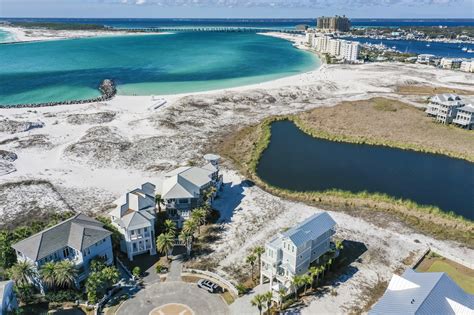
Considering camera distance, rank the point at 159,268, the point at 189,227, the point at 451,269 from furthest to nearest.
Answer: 1. the point at 189,227
2. the point at 451,269
3. the point at 159,268

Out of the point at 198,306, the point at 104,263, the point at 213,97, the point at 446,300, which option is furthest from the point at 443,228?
the point at 213,97

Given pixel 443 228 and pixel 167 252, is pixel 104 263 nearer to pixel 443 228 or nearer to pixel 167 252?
pixel 167 252

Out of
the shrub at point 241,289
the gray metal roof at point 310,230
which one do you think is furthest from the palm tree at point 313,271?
the shrub at point 241,289

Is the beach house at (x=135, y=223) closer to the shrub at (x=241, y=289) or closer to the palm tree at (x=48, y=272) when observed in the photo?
the palm tree at (x=48, y=272)

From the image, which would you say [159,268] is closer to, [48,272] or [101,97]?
[48,272]

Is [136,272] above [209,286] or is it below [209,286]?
above

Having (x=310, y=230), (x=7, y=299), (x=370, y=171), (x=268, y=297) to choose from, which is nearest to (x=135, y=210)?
(x=7, y=299)
